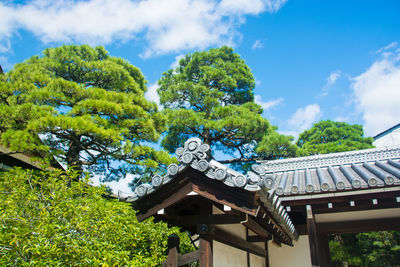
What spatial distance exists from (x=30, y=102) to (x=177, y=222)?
8.08 m

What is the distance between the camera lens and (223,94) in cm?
1642

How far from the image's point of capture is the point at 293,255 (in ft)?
20.9

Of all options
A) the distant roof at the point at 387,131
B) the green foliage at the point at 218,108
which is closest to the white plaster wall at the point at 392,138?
the distant roof at the point at 387,131

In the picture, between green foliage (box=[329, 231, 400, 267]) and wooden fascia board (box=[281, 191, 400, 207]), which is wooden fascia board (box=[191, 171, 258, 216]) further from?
green foliage (box=[329, 231, 400, 267])

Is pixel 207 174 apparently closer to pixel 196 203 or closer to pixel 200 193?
pixel 200 193

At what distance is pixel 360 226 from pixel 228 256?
3839 mm

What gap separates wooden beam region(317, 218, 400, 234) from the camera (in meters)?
6.36

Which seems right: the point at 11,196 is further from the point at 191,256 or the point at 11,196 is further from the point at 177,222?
the point at 191,256

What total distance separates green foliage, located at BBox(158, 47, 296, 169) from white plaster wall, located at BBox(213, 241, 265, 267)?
9820 millimetres

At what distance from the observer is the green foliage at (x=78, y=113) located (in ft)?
30.1

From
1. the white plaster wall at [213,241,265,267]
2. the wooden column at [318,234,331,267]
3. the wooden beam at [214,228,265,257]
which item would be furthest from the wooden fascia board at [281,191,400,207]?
the wooden column at [318,234,331,267]

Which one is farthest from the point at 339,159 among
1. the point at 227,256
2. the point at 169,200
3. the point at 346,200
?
the point at 169,200

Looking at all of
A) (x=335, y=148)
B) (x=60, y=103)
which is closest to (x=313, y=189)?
(x=60, y=103)

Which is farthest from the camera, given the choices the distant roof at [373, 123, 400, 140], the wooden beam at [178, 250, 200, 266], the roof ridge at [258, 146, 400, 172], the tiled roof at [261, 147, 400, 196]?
the distant roof at [373, 123, 400, 140]
